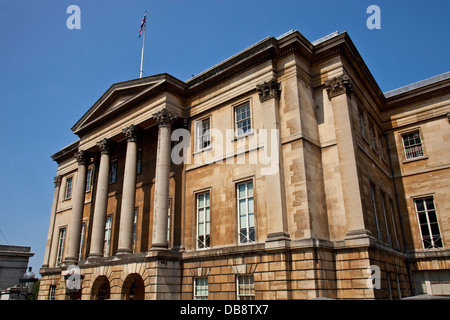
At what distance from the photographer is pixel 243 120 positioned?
64.3ft

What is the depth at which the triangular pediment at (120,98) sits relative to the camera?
72.5 feet

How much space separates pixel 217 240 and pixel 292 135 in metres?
6.36

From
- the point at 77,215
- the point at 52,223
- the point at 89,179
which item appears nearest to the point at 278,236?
the point at 77,215

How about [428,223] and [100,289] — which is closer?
[428,223]

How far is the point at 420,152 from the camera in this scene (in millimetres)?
23484

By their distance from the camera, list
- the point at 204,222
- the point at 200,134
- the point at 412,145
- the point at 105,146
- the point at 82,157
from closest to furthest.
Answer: the point at 204,222, the point at 200,134, the point at 412,145, the point at 105,146, the point at 82,157

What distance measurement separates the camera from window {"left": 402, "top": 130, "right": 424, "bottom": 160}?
2359cm

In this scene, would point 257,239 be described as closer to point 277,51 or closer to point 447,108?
point 277,51

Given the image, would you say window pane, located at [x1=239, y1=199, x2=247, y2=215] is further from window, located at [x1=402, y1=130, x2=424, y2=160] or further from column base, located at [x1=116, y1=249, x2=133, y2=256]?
window, located at [x1=402, y1=130, x2=424, y2=160]

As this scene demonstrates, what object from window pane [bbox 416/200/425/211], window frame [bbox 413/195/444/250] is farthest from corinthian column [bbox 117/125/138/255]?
window pane [bbox 416/200/425/211]

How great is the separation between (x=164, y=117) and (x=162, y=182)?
3803 millimetres

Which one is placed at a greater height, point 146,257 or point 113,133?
point 113,133

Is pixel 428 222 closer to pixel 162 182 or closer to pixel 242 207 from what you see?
pixel 242 207
